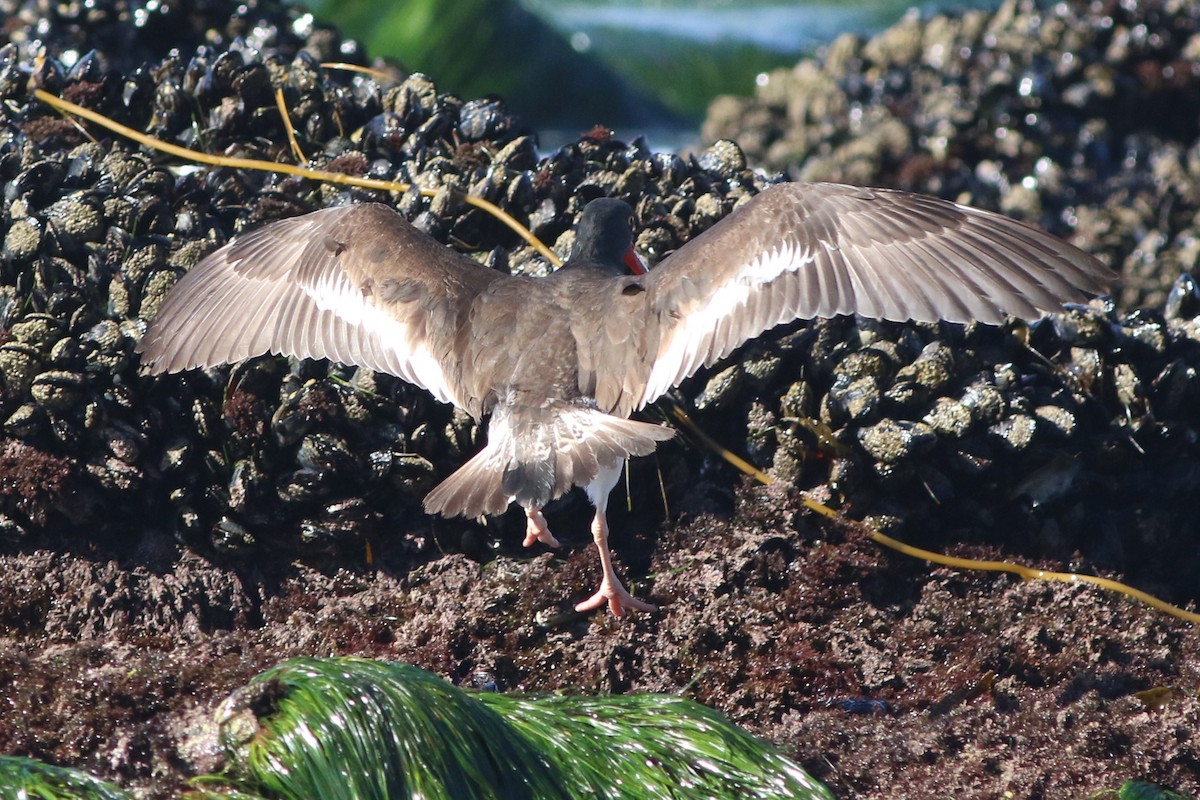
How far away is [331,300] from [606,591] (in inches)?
61.3

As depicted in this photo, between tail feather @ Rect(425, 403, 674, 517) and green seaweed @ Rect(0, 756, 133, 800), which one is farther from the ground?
tail feather @ Rect(425, 403, 674, 517)

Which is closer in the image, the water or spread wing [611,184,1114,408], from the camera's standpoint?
spread wing [611,184,1114,408]

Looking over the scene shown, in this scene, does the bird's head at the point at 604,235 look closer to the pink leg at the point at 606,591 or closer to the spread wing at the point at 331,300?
the spread wing at the point at 331,300

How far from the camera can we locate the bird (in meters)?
4.46

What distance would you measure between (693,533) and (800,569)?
1.23 feet

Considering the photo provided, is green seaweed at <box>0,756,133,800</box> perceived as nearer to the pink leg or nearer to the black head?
the pink leg

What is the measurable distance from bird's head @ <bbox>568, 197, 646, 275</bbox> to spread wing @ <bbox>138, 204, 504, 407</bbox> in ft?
1.18

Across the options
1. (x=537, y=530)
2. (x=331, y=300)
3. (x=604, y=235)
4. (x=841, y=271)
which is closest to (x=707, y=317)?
(x=841, y=271)

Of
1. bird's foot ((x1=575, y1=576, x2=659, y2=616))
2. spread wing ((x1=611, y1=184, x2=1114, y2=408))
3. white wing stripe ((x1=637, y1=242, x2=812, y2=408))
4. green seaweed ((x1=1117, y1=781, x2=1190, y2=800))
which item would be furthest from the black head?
green seaweed ((x1=1117, y1=781, x2=1190, y2=800))

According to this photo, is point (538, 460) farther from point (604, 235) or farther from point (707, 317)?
point (604, 235)

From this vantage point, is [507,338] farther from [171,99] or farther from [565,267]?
[171,99]

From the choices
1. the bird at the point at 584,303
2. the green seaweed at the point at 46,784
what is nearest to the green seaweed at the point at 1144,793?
the bird at the point at 584,303

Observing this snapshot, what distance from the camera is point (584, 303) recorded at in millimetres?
4941

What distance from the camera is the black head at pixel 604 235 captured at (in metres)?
5.13
